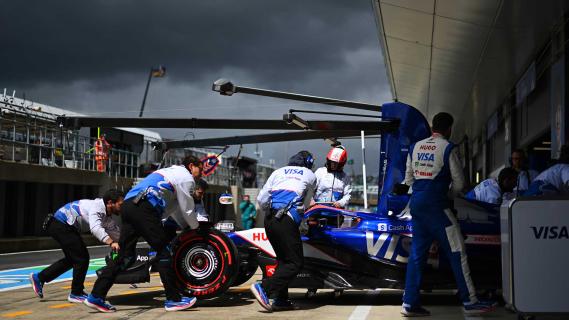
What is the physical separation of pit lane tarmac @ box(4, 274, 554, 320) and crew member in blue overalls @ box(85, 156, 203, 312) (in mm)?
165

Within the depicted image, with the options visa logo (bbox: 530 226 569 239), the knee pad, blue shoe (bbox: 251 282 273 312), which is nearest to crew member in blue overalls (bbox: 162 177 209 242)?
the knee pad

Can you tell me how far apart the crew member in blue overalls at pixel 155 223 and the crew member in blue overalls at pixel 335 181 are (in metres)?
2.53

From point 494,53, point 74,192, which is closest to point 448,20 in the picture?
point 494,53

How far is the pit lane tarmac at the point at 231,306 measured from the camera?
7.45 m

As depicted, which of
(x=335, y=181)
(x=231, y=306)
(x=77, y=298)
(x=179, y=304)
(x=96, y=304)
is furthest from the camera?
(x=335, y=181)

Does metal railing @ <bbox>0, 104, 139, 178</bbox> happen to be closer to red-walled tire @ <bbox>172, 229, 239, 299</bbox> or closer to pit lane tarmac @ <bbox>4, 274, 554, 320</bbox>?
pit lane tarmac @ <bbox>4, 274, 554, 320</bbox>

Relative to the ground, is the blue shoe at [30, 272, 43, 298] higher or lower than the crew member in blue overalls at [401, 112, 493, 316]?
lower

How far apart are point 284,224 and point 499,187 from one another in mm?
3480

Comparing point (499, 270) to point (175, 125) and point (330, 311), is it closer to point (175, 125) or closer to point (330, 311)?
point (330, 311)

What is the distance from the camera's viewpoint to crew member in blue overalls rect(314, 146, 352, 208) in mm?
10078

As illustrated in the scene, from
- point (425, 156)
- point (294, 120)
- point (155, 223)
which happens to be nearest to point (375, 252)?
point (425, 156)

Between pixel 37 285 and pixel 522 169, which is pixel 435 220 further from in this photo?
pixel 37 285

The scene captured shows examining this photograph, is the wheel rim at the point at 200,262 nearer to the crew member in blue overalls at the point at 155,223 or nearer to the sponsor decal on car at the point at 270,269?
the crew member in blue overalls at the point at 155,223

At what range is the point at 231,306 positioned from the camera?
8289 millimetres
